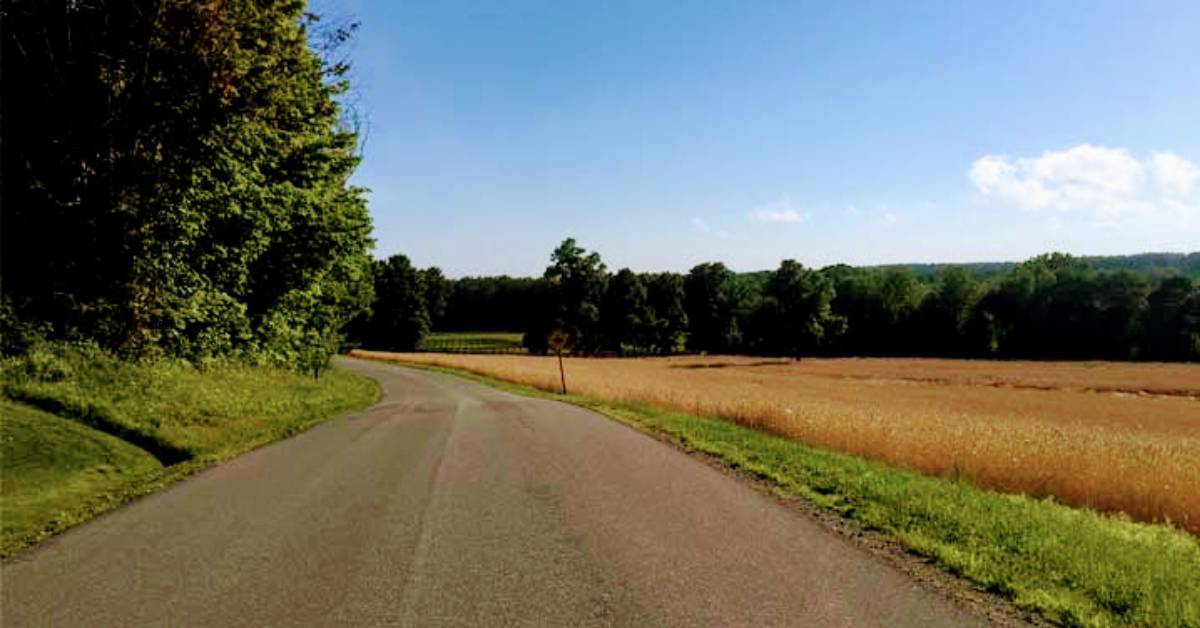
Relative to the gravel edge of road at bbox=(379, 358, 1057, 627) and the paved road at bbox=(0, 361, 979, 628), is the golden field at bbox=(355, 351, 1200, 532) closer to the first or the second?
the gravel edge of road at bbox=(379, 358, 1057, 627)

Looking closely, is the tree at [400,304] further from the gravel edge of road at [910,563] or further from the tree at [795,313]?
the gravel edge of road at [910,563]

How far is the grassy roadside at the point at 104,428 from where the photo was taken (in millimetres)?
9461

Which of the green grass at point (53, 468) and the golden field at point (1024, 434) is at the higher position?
the green grass at point (53, 468)

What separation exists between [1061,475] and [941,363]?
66072 mm

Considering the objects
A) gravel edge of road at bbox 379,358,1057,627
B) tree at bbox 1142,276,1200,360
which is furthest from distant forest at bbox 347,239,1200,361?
gravel edge of road at bbox 379,358,1057,627

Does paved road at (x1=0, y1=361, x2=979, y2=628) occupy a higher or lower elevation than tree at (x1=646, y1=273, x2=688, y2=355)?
lower

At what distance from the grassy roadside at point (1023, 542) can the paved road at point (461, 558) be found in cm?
72

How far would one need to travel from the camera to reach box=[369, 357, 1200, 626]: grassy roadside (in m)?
5.39

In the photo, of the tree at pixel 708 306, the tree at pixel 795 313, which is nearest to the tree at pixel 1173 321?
the tree at pixel 795 313

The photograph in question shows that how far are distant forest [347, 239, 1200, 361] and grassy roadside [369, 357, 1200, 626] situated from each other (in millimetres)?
72463

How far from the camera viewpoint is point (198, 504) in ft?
29.5

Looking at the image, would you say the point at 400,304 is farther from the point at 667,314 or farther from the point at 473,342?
the point at 667,314

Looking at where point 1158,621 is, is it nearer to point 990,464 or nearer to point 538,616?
point 538,616

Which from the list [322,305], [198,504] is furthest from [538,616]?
[322,305]
